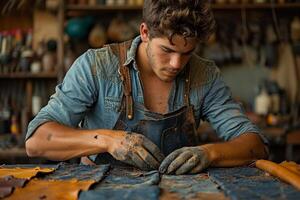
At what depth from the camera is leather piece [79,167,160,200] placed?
1.36m

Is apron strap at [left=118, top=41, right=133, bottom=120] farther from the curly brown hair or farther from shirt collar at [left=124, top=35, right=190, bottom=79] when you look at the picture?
the curly brown hair

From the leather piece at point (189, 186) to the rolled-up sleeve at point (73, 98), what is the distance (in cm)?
61

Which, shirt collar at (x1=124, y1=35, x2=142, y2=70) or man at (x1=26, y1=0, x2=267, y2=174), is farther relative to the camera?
shirt collar at (x1=124, y1=35, x2=142, y2=70)

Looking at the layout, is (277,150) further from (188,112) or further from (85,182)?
(85,182)

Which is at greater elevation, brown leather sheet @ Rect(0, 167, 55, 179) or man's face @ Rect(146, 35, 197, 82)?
man's face @ Rect(146, 35, 197, 82)

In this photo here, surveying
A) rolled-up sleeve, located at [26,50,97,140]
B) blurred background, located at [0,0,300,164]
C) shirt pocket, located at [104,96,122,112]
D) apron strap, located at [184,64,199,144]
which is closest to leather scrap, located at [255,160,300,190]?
apron strap, located at [184,64,199,144]

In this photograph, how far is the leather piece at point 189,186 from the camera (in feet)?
4.79


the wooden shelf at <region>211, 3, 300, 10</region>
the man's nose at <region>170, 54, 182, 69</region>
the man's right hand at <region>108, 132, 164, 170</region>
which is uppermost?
the wooden shelf at <region>211, 3, 300, 10</region>

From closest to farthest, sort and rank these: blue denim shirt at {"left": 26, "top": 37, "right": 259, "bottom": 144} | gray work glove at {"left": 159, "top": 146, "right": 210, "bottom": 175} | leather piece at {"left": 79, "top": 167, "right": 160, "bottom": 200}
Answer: leather piece at {"left": 79, "top": 167, "right": 160, "bottom": 200}
gray work glove at {"left": 159, "top": 146, "right": 210, "bottom": 175}
blue denim shirt at {"left": 26, "top": 37, "right": 259, "bottom": 144}

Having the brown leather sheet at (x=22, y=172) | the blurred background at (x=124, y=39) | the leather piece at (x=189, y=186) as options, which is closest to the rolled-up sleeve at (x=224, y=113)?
the leather piece at (x=189, y=186)

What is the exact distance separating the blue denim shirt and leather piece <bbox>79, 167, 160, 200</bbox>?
1.37 ft

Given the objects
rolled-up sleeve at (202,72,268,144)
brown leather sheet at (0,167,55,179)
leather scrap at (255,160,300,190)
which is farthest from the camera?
rolled-up sleeve at (202,72,268,144)

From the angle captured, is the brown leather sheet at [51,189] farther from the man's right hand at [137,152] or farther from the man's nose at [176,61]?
the man's nose at [176,61]

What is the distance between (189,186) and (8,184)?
60cm
